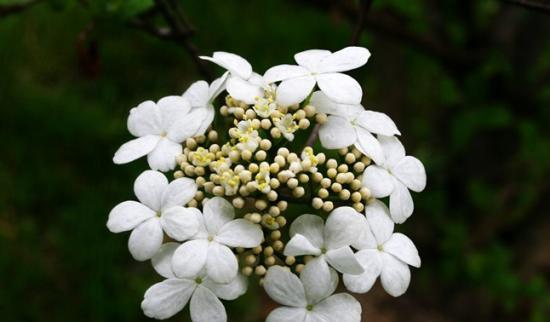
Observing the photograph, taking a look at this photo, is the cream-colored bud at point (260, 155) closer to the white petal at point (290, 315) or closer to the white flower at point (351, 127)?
the white flower at point (351, 127)

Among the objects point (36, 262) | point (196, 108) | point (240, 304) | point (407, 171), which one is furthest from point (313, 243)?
point (36, 262)

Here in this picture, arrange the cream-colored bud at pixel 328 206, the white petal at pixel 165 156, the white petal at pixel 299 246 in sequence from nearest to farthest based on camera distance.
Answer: the white petal at pixel 299 246
the cream-colored bud at pixel 328 206
the white petal at pixel 165 156

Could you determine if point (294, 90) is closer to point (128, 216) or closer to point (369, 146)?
point (369, 146)

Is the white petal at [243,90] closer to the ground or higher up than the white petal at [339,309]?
higher up

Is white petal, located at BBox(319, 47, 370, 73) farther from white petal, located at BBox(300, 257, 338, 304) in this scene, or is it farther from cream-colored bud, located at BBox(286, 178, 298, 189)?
white petal, located at BBox(300, 257, 338, 304)

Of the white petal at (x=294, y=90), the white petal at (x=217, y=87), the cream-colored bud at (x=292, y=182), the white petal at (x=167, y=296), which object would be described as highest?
the white petal at (x=294, y=90)

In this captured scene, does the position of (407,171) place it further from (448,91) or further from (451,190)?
(451,190)

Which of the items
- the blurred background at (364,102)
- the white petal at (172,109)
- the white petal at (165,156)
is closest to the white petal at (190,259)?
the white petal at (165,156)
